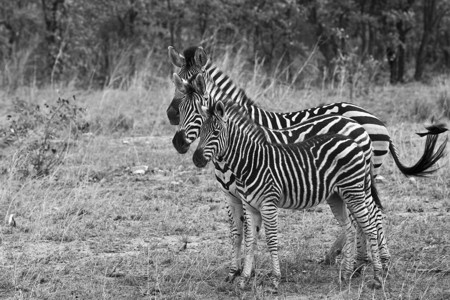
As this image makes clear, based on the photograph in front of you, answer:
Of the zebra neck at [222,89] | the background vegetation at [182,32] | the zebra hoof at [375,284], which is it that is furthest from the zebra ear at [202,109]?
the background vegetation at [182,32]

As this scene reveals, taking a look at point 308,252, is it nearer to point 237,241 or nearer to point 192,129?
point 237,241

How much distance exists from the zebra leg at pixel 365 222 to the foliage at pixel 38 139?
4.39 m

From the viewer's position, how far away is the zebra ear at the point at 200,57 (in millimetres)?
7051

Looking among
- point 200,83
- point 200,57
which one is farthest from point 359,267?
point 200,57

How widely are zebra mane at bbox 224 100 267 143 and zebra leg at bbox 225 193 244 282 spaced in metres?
0.60

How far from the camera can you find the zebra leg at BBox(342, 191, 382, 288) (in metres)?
6.13

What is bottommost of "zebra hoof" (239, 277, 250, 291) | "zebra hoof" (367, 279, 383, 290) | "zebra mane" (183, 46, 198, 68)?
"zebra hoof" (239, 277, 250, 291)

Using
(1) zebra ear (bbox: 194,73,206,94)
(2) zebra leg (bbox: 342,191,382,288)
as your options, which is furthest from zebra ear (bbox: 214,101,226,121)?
(2) zebra leg (bbox: 342,191,382,288)

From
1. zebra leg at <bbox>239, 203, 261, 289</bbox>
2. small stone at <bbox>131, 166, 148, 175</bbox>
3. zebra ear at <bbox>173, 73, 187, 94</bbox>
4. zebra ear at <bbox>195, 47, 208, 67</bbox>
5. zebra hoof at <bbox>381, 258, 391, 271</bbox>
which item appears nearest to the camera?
zebra leg at <bbox>239, 203, 261, 289</bbox>

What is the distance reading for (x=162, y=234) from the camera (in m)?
7.77

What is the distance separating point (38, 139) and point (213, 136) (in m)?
5.03

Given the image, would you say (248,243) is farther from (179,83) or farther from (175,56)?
(175,56)

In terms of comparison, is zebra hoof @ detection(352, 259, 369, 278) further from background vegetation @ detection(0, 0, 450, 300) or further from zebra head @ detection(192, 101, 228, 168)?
zebra head @ detection(192, 101, 228, 168)

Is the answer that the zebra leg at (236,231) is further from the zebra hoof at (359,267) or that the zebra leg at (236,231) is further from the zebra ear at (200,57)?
the zebra ear at (200,57)
